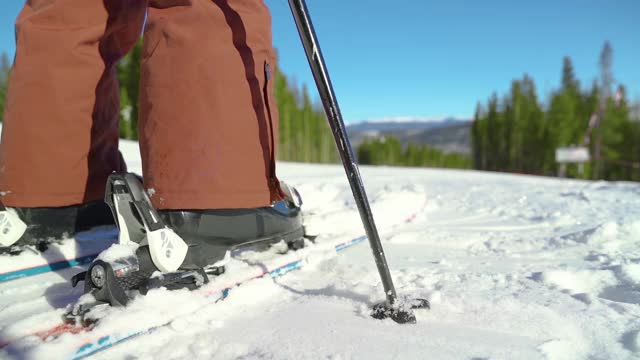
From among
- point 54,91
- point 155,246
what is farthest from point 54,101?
point 155,246

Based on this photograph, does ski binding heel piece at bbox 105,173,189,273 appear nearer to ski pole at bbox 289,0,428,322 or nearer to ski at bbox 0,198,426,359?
ski at bbox 0,198,426,359

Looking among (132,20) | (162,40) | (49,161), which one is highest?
(132,20)

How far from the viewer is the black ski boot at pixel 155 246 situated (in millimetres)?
851

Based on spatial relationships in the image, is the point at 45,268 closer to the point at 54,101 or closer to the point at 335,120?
the point at 54,101

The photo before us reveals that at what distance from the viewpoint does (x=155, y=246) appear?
893mm

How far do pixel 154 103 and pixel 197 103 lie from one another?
106mm

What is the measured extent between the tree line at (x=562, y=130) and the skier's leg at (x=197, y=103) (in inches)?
1198

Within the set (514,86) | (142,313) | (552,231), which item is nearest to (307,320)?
(142,313)

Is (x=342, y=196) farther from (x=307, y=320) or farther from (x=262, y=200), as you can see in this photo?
(x=307, y=320)

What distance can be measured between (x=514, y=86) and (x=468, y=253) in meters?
37.2

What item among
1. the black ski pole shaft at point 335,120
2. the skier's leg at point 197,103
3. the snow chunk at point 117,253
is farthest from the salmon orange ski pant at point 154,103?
the black ski pole shaft at point 335,120

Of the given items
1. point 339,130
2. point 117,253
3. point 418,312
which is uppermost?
point 339,130

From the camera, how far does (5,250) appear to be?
46.9 inches

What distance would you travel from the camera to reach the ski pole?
0.85 m
